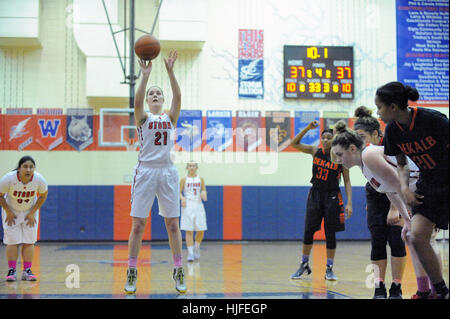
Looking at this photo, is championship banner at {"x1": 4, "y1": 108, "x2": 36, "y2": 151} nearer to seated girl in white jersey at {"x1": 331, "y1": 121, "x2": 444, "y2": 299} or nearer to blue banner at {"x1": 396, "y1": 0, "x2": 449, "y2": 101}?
blue banner at {"x1": 396, "y1": 0, "x2": 449, "y2": 101}

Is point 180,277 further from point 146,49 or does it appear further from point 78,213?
point 78,213

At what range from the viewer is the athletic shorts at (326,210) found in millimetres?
5047

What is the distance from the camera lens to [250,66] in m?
8.62

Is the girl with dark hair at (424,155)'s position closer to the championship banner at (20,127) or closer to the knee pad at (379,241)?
the knee pad at (379,241)

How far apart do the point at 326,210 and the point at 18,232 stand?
328 cm

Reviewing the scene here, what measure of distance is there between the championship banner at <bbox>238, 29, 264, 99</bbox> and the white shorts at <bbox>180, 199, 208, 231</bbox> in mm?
2737

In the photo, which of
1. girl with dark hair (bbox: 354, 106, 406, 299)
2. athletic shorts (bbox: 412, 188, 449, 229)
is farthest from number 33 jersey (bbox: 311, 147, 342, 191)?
athletic shorts (bbox: 412, 188, 449, 229)

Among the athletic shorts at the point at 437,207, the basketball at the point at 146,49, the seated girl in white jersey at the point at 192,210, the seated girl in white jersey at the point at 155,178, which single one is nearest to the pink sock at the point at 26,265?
the seated girl in white jersey at the point at 155,178

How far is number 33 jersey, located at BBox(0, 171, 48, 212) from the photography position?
470 centimetres

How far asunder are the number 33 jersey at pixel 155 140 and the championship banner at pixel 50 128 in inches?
223

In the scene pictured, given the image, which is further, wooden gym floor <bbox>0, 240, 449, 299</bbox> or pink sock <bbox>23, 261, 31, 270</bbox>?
pink sock <bbox>23, 261, 31, 270</bbox>

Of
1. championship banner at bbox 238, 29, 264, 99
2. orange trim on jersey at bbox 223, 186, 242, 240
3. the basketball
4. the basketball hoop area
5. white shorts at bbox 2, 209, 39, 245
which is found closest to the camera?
the basketball

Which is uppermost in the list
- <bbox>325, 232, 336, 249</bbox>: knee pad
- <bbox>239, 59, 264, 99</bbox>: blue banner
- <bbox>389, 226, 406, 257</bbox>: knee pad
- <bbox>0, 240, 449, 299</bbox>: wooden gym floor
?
<bbox>239, 59, 264, 99</bbox>: blue banner
